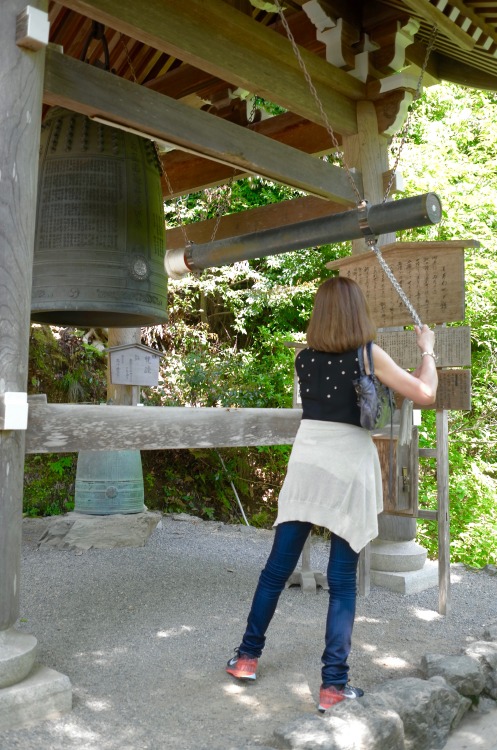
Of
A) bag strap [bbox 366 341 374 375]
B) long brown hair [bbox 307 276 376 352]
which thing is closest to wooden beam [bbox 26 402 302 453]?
long brown hair [bbox 307 276 376 352]

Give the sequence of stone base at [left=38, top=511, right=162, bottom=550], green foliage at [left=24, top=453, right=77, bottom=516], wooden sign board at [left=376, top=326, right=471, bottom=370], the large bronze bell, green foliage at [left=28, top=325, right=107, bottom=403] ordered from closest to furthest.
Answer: the large bronze bell, wooden sign board at [left=376, top=326, right=471, bottom=370], stone base at [left=38, top=511, right=162, bottom=550], green foliage at [left=24, top=453, right=77, bottom=516], green foliage at [left=28, top=325, right=107, bottom=403]

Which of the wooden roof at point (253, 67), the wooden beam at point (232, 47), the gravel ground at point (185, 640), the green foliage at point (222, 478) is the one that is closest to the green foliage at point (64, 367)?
the green foliage at point (222, 478)

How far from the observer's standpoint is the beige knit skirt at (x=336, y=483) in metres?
2.55

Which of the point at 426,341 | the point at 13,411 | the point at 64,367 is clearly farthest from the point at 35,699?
the point at 64,367

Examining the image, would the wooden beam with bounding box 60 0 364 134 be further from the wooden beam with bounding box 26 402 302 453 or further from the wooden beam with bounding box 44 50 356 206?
the wooden beam with bounding box 26 402 302 453

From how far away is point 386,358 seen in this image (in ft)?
8.45

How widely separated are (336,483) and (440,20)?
2415 millimetres

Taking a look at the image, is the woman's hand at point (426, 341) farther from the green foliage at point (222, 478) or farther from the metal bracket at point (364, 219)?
the green foliage at point (222, 478)

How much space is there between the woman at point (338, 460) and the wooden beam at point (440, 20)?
5.40 ft

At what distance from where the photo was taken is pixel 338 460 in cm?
258

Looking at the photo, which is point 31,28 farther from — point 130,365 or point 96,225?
point 130,365

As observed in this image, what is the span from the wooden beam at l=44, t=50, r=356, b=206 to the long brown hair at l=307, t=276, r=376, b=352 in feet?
3.80

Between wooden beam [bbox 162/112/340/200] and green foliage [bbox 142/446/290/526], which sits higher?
wooden beam [bbox 162/112/340/200]

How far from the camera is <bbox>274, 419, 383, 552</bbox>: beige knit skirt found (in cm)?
255
